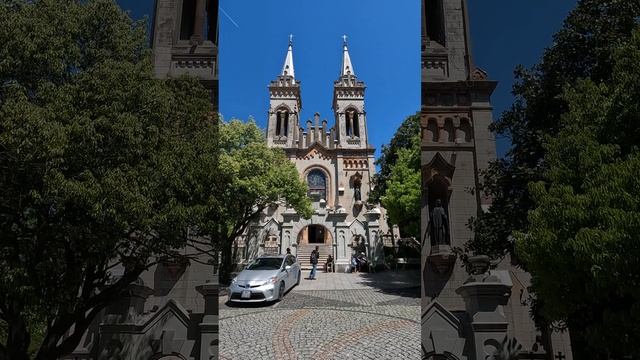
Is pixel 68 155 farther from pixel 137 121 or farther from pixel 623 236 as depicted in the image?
pixel 623 236

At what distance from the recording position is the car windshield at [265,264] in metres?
2.08

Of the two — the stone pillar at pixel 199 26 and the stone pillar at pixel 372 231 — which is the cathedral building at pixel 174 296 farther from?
the stone pillar at pixel 372 231

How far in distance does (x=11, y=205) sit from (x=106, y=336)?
6.24 feet

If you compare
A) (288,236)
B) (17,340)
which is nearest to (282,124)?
(288,236)

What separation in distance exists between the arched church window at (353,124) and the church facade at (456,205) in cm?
68

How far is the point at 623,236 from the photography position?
2.66 metres

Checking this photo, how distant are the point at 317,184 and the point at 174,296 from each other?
4.80 feet

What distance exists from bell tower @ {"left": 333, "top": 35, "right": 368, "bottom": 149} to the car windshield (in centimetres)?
71

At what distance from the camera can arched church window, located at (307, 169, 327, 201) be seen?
2.15 m

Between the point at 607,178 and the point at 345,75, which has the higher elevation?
the point at 345,75

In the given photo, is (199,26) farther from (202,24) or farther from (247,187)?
(247,187)

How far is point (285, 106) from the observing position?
2172mm

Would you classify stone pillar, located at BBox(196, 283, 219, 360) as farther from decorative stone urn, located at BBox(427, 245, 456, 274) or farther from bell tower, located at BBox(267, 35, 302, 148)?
decorative stone urn, located at BBox(427, 245, 456, 274)

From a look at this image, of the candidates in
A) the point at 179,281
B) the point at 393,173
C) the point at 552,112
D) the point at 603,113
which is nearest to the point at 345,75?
the point at 393,173
